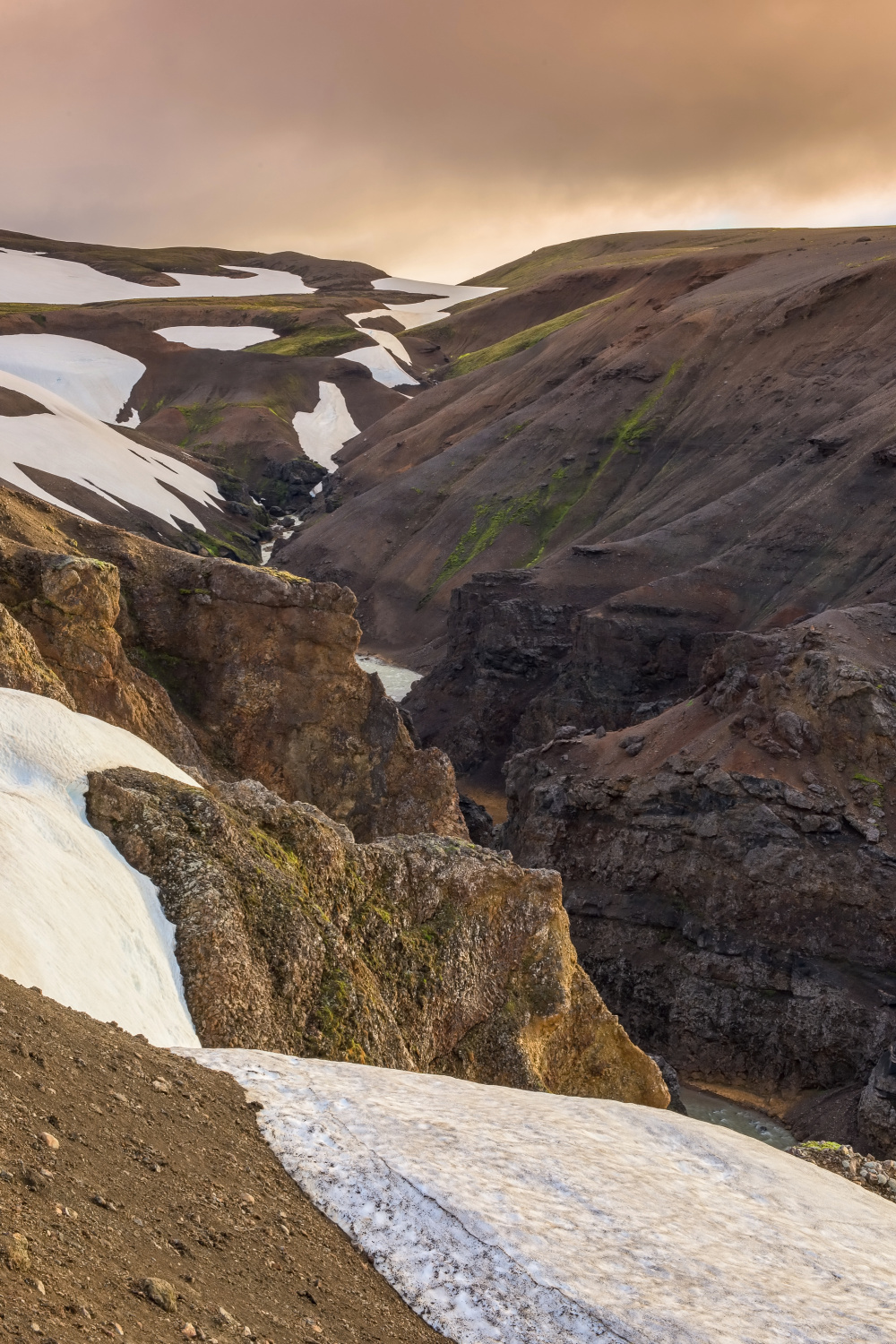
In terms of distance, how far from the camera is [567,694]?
52875 millimetres

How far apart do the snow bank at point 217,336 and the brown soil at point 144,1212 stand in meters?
142

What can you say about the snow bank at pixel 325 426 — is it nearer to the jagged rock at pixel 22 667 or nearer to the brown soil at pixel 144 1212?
the jagged rock at pixel 22 667

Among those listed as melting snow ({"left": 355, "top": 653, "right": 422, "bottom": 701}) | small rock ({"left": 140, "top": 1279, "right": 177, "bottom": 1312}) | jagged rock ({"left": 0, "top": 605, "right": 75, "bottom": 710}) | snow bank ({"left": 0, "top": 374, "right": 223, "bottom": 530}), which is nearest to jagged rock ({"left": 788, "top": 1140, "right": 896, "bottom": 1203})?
small rock ({"left": 140, "top": 1279, "right": 177, "bottom": 1312})

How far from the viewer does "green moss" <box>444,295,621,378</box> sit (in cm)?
11338

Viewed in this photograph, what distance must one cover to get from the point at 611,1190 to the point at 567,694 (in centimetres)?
4337

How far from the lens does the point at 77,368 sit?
12962cm

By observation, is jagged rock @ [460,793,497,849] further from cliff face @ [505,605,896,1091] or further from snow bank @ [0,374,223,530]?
snow bank @ [0,374,223,530]

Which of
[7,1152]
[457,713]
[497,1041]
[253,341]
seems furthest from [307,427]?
[7,1152]

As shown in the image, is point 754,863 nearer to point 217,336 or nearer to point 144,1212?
point 144,1212

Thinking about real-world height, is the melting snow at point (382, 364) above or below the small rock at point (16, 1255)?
above

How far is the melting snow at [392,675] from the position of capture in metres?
65.0

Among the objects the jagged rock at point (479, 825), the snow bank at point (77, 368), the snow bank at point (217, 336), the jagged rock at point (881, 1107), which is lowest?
Result: the jagged rock at point (881, 1107)

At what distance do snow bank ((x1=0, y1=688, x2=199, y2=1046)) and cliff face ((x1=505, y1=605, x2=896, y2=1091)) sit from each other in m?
22.7

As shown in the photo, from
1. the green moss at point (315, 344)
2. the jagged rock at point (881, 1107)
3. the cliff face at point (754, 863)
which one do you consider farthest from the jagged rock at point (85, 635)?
the green moss at point (315, 344)
